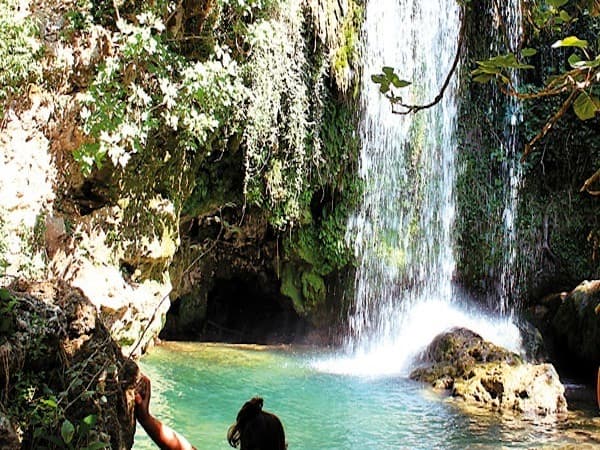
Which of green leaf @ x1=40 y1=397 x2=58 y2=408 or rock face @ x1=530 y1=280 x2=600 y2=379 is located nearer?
green leaf @ x1=40 y1=397 x2=58 y2=408

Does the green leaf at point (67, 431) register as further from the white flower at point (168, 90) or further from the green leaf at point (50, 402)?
the white flower at point (168, 90)

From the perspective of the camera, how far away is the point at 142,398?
243 cm

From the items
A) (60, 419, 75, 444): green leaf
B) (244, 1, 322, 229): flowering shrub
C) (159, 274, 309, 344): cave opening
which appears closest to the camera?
(60, 419, 75, 444): green leaf

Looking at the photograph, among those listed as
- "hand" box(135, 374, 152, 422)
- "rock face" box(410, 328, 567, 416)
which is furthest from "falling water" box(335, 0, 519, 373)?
"hand" box(135, 374, 152, 422)

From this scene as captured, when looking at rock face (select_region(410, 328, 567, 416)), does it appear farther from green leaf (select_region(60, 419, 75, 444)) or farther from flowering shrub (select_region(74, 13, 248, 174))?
green leaf (select_region(60, 419, 75, 444))

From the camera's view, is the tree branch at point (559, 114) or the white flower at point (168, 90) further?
the white flower at point (168, 90)

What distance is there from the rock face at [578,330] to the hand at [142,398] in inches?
366

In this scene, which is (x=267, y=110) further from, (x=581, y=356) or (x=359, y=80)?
(x=581, y=356)

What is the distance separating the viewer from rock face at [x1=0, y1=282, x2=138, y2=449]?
2.35m

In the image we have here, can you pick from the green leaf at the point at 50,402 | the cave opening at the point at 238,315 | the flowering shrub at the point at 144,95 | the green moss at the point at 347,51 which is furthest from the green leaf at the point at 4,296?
the cave opening at the point at 238,315

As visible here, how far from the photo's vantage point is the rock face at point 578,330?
10.4 meters

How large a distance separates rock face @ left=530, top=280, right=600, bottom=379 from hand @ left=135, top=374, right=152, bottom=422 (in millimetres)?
9286

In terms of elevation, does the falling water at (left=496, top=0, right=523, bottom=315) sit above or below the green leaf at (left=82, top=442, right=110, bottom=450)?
above

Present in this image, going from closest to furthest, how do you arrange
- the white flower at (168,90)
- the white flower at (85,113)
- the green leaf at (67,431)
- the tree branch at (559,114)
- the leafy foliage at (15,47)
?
the tree branch at (559,114) < the green leaf at (67,431) < the leafy foliage at (15,47) < the white flower at (85,113) < the white flower at (168,90)
